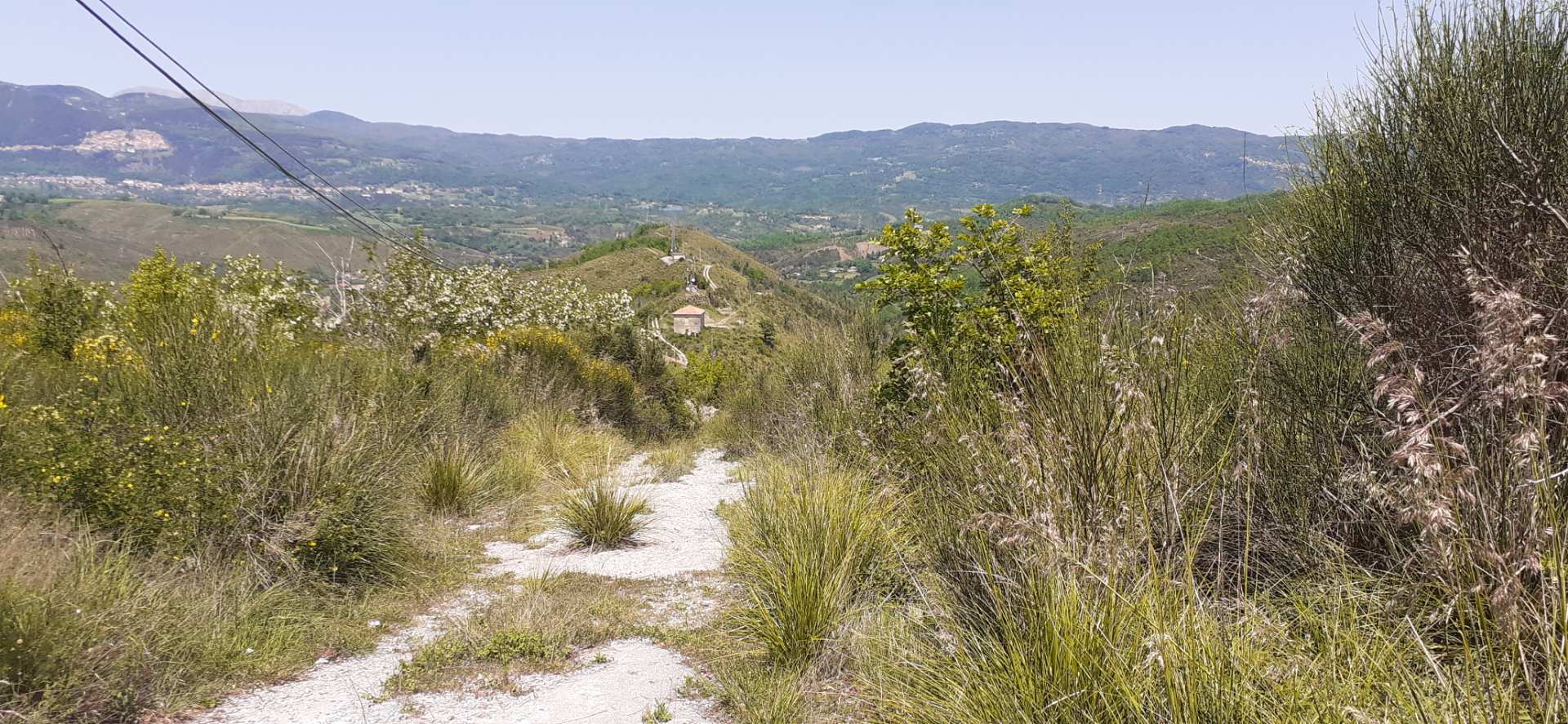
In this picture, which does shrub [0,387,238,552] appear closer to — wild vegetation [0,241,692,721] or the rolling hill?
wild vegetation [0,241,692,721]

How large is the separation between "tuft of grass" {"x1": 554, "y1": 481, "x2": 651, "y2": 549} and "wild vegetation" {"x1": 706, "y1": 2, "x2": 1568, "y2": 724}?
1318 mm

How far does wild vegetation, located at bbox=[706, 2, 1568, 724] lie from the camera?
1.83 metres

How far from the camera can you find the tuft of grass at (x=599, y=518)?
21.7 feet

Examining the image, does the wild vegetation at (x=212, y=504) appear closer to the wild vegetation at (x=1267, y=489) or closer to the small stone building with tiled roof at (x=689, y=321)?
the wild vegetation at (x=1267, y=489)

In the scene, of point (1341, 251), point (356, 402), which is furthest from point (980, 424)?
point (356, 402)

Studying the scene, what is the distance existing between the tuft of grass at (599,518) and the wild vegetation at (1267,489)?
1318 millimetres

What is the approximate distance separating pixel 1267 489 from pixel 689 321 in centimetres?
6457

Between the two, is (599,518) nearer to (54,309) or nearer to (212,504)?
(212,504)

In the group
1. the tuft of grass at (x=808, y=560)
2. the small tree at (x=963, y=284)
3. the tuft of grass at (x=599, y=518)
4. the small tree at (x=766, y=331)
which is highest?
the small tree at (x=963, y=284)

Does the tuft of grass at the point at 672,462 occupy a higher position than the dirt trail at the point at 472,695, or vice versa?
the dirt trail at the point at 472,695

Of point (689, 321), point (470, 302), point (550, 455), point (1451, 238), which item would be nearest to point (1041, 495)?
point (1451, 238)

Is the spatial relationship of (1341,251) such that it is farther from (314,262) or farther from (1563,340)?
(314,262)

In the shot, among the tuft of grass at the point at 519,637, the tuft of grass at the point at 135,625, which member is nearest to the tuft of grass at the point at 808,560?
the tuft of grass at the point at 519,637

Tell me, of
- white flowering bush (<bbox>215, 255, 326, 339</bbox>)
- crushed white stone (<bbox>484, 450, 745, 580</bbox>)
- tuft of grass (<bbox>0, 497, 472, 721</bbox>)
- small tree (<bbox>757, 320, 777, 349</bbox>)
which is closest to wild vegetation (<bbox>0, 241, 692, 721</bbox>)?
tuft of grass (<bbox>0, 497, 472, 721</bbox>)
